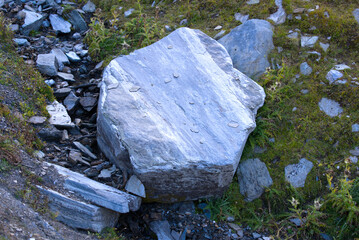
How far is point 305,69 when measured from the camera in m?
5.45

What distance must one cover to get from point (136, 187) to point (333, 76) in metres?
3.64

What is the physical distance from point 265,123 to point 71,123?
2995mm

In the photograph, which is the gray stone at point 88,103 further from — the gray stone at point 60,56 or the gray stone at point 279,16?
the gray stone at point 279,16

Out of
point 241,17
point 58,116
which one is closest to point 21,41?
point 58,116

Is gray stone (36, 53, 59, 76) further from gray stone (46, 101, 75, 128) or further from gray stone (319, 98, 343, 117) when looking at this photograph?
gray stone (319, 98, 343, 117)

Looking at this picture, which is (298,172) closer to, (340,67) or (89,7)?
(340,67)

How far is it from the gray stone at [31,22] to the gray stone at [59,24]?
0.23 meters

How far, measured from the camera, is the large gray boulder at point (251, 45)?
5609 millimetres

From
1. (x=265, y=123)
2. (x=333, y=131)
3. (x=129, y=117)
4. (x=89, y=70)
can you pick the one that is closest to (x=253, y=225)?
(x=265, y=123)

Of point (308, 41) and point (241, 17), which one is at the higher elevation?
point (241, 17)

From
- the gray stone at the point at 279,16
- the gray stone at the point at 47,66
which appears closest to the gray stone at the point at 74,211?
the gray stone at the point at 47,66

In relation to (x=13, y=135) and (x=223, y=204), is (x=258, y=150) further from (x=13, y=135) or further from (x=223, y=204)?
(x=13, y=135)

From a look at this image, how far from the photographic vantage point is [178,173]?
400cm

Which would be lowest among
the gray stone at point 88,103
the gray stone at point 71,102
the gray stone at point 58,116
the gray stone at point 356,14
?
the gray stone at point 88,103
